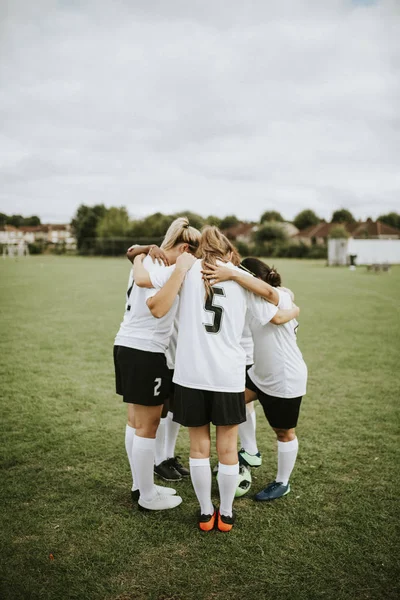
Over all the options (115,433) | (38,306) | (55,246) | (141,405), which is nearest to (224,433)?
(141,405)

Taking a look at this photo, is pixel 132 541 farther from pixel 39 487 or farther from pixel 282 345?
pixel 282 345

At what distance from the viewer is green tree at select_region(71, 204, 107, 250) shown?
91.9 meters

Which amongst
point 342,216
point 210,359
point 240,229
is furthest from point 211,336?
point 240,229

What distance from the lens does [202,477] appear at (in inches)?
126

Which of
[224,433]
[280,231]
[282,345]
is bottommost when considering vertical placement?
[224,433]

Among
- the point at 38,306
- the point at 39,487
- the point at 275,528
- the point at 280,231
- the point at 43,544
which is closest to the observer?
the point at 43,544

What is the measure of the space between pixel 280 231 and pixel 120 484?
6273 cm

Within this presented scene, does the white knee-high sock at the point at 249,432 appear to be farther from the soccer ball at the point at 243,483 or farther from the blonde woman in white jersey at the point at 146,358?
the blonde woman in white jersey at the point at 146,358

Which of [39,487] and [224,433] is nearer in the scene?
[224,433]

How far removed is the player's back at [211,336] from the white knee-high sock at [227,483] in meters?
0.63

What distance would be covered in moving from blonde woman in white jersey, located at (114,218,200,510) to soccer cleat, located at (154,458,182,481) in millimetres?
647

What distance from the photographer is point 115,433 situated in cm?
510

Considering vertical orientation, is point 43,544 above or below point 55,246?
below

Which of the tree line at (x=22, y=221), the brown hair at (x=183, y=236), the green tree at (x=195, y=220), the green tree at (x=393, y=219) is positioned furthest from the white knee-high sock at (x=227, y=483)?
the tree line at (x=22, y=221)
